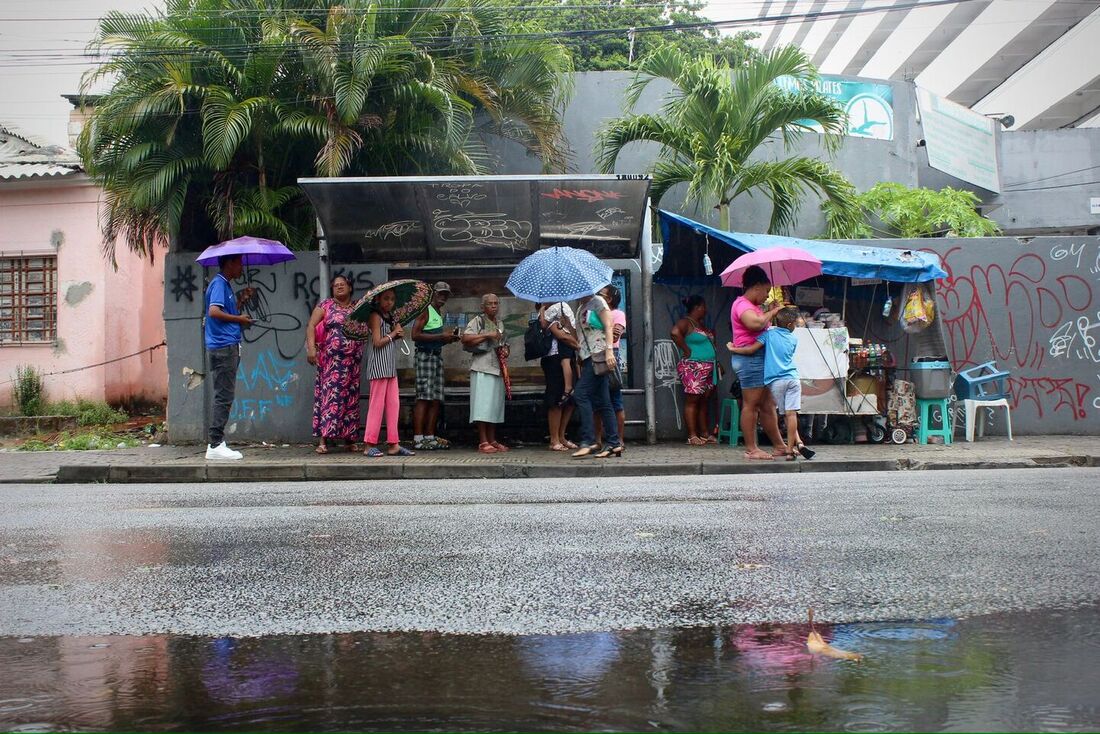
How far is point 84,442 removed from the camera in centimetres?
1344

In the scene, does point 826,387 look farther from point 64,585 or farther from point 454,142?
point 64,585

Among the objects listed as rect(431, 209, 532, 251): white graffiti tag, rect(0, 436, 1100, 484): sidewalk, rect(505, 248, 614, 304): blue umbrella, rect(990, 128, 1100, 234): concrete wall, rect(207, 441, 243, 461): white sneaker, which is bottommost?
rect(0, 436, 1100, 484): sidewalk

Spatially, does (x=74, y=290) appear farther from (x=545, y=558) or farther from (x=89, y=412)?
(x=545, y=558)

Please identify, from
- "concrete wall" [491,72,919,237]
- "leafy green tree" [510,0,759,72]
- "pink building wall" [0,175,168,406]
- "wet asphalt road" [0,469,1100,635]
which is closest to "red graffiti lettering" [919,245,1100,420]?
"concrete wall" [491,72,919,237]

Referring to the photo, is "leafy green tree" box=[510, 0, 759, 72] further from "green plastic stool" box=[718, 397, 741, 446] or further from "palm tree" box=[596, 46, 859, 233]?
"green plastic stool" box=[718, 397, 741, 446]

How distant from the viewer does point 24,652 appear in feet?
12.0

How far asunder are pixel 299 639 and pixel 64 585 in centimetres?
162

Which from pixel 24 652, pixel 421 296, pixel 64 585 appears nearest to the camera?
pixel 24 652

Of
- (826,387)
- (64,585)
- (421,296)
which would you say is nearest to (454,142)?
(421,296)

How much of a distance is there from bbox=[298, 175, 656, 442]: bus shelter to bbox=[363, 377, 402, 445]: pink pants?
1.33 metres

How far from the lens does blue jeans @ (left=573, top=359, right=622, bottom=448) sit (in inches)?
427

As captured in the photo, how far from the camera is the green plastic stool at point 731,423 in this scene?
484 inches

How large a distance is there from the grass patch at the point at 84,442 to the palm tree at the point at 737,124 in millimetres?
7439

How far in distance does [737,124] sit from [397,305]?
5.54 m
